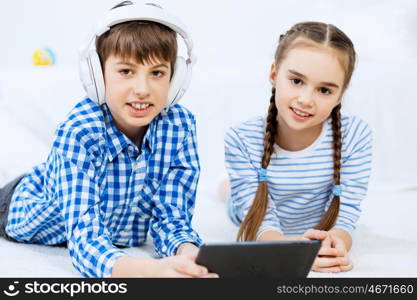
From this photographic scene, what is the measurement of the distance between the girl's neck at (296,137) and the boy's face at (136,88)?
351mm

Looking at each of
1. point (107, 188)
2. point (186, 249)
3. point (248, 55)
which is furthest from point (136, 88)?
point (248, 55)

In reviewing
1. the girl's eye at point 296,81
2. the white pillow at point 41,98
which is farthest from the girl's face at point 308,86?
the white pillow at point 41,98

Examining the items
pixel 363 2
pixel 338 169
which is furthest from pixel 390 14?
pixel 338 169

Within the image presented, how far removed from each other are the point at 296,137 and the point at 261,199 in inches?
7.1

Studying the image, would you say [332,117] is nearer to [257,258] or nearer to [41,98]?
[257,258]

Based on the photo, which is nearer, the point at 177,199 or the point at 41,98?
the point at 177,199

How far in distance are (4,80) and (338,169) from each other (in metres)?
1.42

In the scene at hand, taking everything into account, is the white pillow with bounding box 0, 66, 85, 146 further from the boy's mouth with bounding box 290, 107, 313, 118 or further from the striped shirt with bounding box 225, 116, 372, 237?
the boy's mouth with bounding box 290, 107, 313, 118

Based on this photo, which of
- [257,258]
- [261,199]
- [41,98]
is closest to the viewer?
[257,258]

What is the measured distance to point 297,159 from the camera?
4.74ft

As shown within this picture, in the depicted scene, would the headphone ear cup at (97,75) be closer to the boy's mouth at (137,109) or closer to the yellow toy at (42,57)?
the boy's mouth at (137,109)

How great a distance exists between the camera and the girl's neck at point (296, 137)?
57.2 inches

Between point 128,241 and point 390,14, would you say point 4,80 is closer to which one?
point 128,241

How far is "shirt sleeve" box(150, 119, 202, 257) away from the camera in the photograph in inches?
51.2
